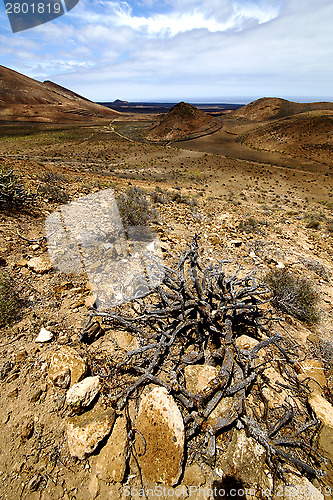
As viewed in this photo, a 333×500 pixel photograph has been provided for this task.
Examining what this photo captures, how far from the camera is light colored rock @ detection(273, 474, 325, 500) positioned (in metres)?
1.73

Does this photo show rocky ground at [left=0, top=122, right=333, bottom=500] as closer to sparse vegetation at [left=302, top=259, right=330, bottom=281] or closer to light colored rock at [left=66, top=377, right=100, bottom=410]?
light colored rock at [left=66, top=377, right=100, bottom=410]

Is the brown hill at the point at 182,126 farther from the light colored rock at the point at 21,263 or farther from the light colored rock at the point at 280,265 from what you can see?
the light colored rock at the point at 21,263

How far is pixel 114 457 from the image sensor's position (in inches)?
73.1

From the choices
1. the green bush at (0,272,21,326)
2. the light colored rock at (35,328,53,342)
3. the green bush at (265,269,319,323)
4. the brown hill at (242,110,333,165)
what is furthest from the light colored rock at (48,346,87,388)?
the brown hill at (242,110,333,165)

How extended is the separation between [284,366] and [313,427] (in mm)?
686

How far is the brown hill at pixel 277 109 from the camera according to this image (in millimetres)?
54062

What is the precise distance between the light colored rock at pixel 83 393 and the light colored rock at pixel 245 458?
1388mm

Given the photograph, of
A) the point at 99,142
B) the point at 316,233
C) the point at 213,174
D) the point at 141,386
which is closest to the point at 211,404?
the point at 141,386

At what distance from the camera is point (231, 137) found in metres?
47.9

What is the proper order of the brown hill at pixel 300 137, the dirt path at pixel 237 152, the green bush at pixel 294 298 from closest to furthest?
the green bush at pixel 294 298, the dirt path at pixel 237 152, the brown hill at pixel 300 137

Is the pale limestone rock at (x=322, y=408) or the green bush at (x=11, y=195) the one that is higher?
the green bush at (x=11, y=195)

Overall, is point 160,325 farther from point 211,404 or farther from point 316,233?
point 316,233

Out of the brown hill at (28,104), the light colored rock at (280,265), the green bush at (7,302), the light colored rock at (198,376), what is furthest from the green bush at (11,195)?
the brown hill at (28,104)

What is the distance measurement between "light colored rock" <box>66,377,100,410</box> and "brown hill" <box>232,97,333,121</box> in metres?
70.1
